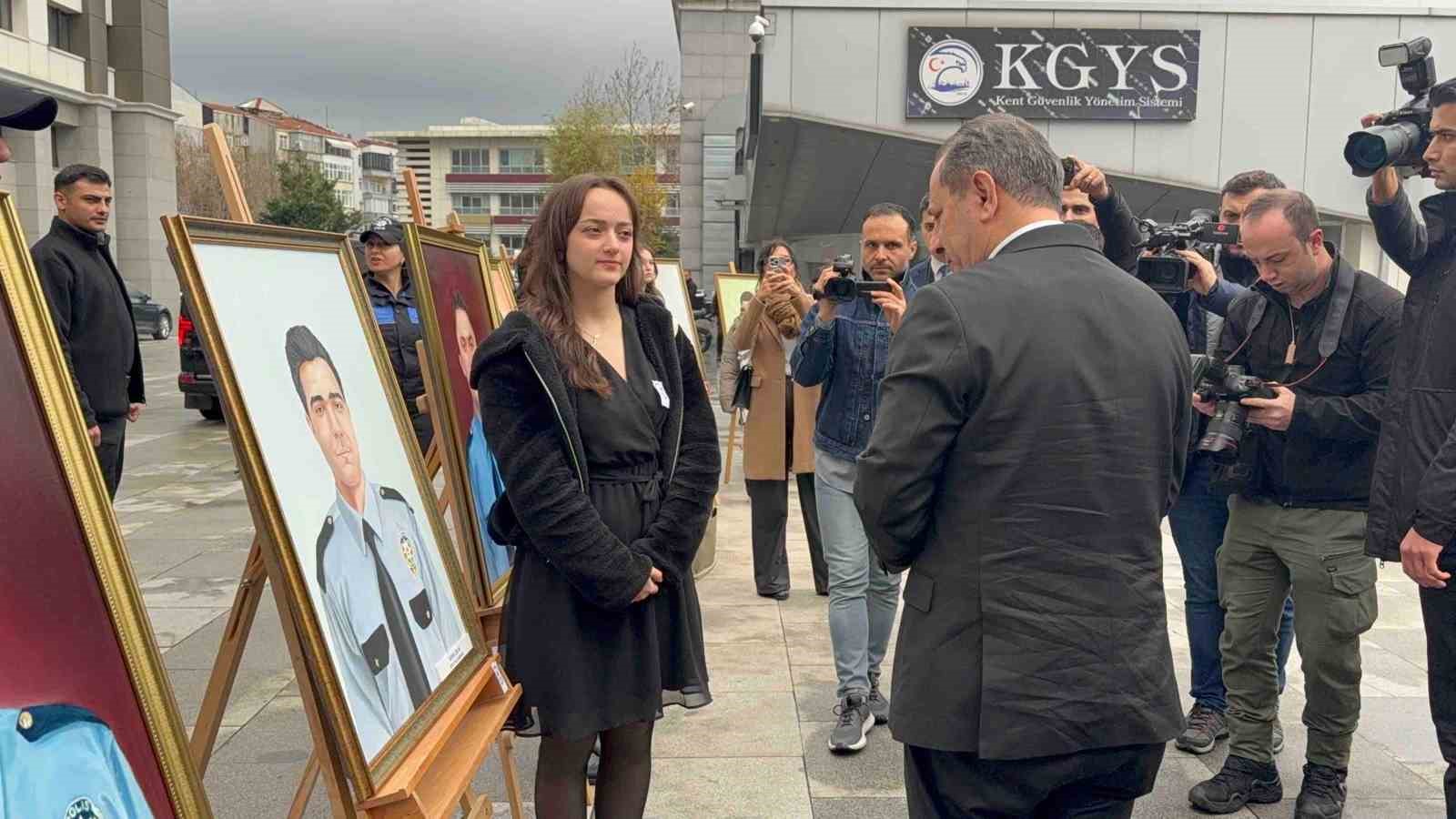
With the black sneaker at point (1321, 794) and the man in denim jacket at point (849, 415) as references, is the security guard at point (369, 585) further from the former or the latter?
the black sneaker at point (1321, 794)

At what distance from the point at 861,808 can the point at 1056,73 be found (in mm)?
13459

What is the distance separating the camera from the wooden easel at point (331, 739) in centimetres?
206

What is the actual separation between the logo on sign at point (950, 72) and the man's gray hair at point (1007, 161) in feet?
44.7

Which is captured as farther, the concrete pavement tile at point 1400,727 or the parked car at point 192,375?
the parked car at point 192,375

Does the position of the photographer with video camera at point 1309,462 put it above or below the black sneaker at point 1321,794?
above

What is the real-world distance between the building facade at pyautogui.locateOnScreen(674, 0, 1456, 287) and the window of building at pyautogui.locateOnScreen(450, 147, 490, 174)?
99.8 meters

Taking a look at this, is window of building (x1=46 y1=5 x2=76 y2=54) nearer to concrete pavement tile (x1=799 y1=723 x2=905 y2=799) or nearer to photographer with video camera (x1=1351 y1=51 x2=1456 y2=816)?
concrete pavement tile (x1=799 y1=723 x2=905 y2=799)

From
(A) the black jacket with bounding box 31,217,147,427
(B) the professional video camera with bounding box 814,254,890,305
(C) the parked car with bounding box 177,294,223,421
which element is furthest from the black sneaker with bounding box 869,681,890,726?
(C) the parked car with bounding box 177,294,223,421

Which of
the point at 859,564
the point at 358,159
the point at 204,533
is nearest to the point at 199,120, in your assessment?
the point at 358,159

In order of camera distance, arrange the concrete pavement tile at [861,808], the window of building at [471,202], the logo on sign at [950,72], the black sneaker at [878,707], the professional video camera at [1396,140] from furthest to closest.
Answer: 1. the window of building at [471,202]
2. the logo on sign at [950,72]
3. the black sneaker at [878,707]
4. the concrete pavement tile at [861,808]
5. the professional video camera at [1396,140]

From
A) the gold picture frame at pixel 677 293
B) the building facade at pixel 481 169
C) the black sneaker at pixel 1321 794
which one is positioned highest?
the building facade at pixel 481 169

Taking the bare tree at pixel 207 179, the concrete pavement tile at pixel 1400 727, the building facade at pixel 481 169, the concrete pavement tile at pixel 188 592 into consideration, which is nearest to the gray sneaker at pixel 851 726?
the concrete pavement tile at pixel 1400 727

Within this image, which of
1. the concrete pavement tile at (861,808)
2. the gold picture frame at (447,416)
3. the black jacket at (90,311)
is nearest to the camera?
the gold picture frame at (447,416)

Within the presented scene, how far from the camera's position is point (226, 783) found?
3836mm
